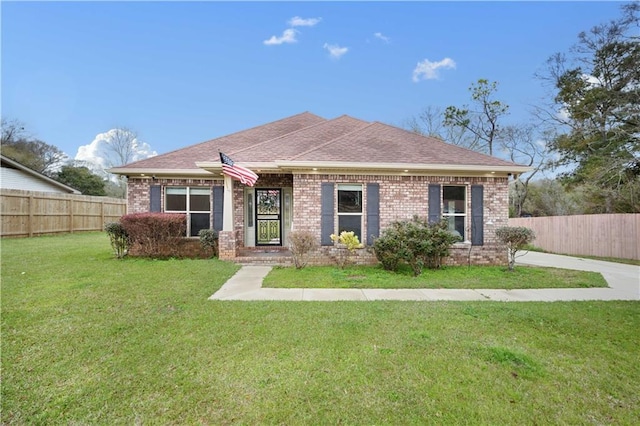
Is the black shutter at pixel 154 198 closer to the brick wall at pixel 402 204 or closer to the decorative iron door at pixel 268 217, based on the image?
the brick wall at pixel 402 204

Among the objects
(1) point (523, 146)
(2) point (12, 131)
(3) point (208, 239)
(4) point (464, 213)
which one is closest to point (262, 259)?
(3) point (208, 239)

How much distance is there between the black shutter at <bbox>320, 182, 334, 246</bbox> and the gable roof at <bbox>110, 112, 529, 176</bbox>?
1.95 ft

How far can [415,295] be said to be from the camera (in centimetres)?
550

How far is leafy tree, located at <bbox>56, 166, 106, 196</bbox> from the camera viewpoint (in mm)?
27467

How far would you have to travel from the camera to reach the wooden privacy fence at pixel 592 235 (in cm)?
1088

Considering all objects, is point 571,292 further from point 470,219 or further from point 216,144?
point 216,144

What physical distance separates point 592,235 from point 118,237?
17.8 meters

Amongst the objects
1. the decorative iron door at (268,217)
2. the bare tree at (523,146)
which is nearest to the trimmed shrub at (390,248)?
the decorative iron door at (268,217)

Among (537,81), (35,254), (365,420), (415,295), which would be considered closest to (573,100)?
(537,81)

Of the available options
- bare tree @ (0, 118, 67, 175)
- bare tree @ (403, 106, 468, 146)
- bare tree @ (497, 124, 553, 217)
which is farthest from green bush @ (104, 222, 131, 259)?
bare tree @ (0, 118, 67, 175)

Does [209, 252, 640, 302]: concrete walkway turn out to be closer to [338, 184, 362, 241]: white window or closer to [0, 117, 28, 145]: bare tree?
[338, 184, 362, 241]: white window

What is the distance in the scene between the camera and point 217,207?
32.7ft

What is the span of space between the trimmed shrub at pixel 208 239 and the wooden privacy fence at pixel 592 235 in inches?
584

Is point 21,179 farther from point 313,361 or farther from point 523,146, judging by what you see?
point 523,146
